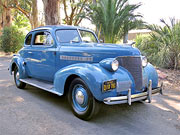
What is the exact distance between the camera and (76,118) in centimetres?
354

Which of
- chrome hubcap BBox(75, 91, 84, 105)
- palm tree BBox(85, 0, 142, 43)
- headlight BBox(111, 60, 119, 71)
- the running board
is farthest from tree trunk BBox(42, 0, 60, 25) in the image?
headlight BBox(111, 60, 119, 71)

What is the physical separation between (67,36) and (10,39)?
14974mm

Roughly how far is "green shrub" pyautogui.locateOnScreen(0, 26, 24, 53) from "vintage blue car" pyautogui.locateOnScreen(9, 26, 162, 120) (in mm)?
14173

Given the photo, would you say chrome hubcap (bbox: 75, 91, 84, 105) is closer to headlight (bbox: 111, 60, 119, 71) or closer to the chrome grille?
headlight (bbox: 111, 60, 119, 71)

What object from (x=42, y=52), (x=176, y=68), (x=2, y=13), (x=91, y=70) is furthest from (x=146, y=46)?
(x=2, y=13)

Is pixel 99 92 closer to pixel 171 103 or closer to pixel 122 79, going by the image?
pixel 122 79

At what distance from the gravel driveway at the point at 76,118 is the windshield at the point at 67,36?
153 cm

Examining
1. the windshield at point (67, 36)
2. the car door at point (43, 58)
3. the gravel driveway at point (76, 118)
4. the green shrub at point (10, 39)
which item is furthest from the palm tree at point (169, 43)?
the green shrub at point (10, 39)

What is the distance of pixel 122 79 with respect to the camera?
10.6ft

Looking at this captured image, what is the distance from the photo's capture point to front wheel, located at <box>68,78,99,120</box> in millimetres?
3293

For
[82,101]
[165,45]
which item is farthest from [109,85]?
[165,45]

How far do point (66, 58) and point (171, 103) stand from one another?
9.30 feet

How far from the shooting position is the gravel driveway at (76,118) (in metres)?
3.03

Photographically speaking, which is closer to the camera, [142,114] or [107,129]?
[107,129]
